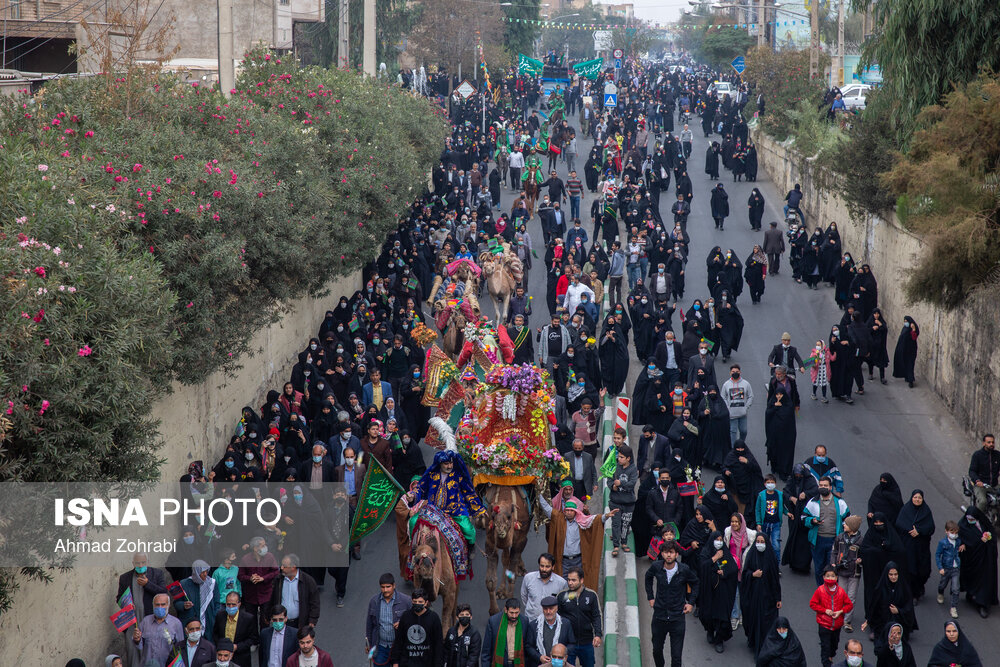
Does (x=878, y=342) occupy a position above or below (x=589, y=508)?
above

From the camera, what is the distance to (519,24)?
6956cm

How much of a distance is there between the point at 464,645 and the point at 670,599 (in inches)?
79.9

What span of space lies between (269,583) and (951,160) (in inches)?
378

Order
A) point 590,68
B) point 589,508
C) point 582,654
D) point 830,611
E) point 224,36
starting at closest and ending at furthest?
point 582,654 < point 830,611 < point 589,508 < point 224,36 < point 590,68

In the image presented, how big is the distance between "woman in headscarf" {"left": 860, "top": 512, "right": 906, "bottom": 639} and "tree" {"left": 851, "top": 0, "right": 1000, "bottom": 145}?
24.4ft

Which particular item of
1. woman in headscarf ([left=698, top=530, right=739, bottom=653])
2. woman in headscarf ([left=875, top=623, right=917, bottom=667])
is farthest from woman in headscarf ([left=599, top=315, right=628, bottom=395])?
woman in headscarf ([left=875, top=623, right=917, bottom=667])

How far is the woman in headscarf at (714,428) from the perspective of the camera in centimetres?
1580

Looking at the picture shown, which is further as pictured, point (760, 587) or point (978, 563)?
point (978, 563)

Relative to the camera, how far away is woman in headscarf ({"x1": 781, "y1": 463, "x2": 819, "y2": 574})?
13.1 m

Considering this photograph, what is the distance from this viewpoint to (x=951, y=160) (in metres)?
15.1

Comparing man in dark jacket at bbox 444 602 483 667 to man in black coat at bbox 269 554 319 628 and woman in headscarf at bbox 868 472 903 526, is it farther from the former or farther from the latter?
woman in headscarf at bbox 868 472 903 526

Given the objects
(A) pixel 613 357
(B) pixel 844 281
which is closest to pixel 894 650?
(A) pixel 613 357

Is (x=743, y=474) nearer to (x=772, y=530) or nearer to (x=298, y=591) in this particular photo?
(x=772, y=530)

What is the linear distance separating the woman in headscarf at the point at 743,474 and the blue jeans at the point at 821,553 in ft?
3.60
